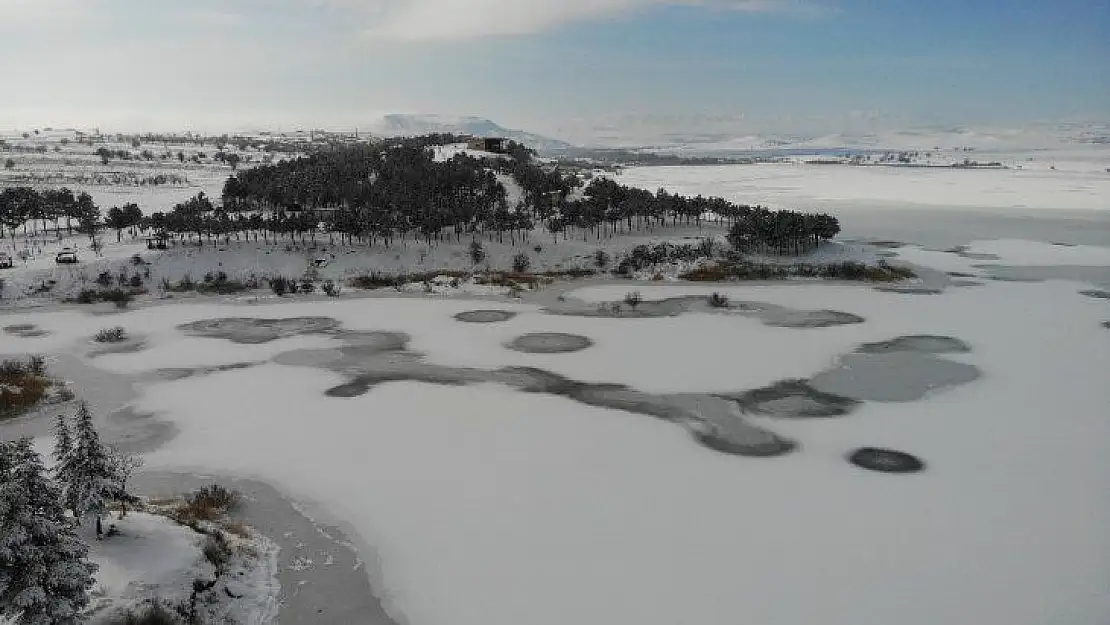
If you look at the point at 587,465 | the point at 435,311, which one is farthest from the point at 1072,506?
the point at 435,311

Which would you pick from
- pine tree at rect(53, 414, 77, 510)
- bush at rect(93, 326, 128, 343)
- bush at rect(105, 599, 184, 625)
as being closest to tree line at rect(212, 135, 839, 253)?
bush at rect(93, 326, 128, 343)

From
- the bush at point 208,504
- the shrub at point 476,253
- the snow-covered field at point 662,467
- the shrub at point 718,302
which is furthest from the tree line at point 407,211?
the bush at point 208,504

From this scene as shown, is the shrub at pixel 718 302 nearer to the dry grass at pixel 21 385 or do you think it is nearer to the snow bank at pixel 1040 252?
the snow bank at pixel 1040 252

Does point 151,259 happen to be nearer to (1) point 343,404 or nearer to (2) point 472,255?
(2) point 472,255

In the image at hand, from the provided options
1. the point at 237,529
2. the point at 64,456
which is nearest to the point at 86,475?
the point at 64,456

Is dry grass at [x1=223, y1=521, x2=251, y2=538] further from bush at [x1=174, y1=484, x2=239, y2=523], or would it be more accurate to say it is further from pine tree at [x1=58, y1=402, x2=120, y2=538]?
pine tree at [x1=58, y1=402, x2=120, y2=538]

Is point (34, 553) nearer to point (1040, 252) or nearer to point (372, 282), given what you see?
point (372, 282)
